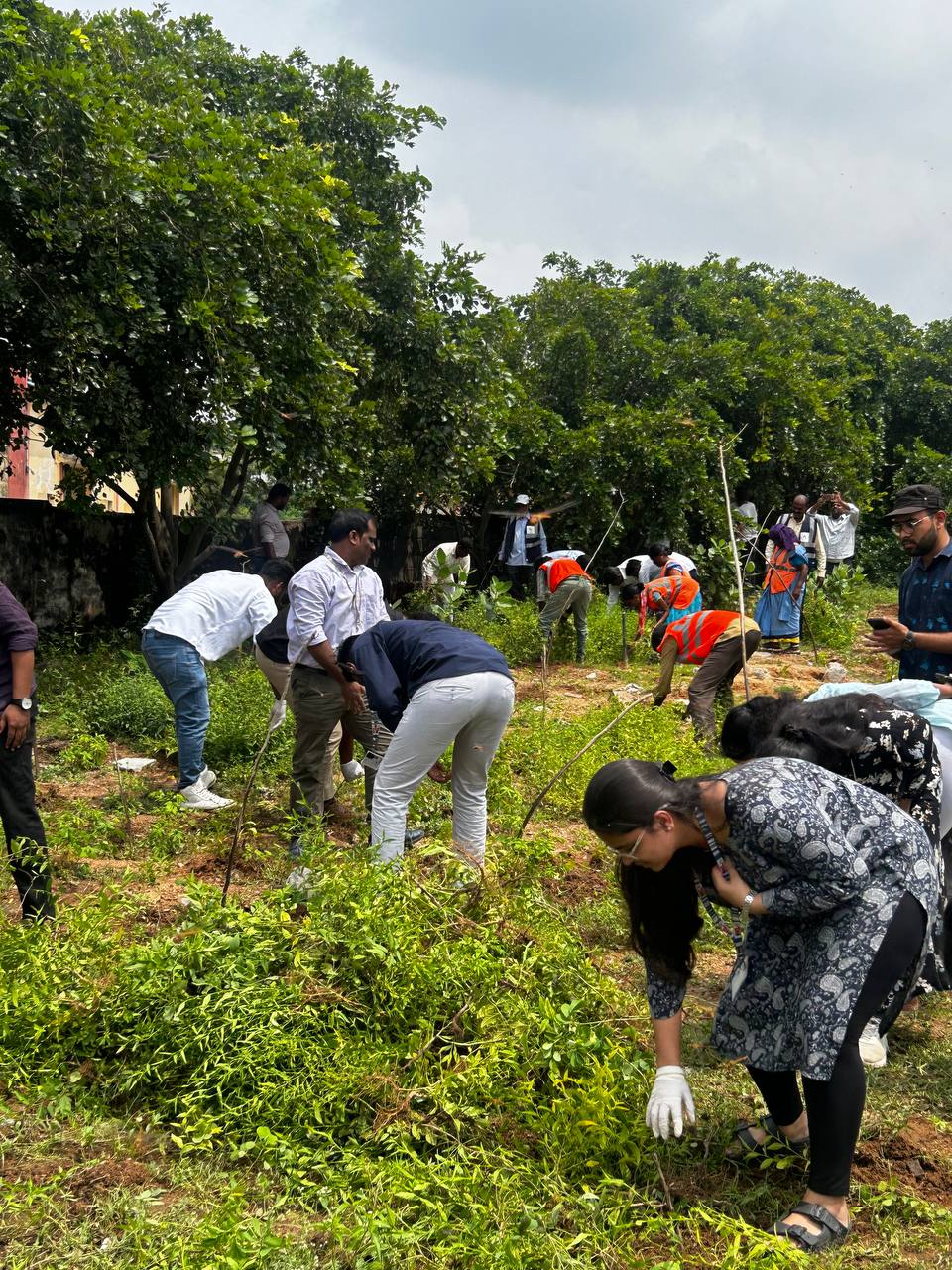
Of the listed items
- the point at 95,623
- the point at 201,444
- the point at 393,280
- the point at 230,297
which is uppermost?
the point at 393,280

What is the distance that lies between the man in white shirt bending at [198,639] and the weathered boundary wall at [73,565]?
3.97m

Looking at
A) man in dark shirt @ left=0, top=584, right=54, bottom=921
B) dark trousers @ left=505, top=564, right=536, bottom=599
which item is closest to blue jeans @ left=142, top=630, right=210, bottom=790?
man in dark shirt @ left=0, top=584, right=54, bottom=921

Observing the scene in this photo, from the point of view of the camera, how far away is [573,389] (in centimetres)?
1593

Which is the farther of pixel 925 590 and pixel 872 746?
pixel 925 590

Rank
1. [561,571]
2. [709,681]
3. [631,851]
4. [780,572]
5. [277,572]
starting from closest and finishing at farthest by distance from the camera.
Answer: [631,851]
[277,572]
[709,681]
[561,571]
[780,572]

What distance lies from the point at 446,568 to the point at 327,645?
6.62m

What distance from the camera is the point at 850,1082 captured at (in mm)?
2348

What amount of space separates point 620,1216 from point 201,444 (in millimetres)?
6749

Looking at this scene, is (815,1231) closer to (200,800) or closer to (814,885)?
(814,885)

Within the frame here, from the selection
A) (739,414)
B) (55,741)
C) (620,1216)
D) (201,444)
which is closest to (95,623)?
(201,444)

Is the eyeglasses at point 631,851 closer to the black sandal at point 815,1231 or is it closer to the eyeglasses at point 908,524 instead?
the black sandal at point 815,1231

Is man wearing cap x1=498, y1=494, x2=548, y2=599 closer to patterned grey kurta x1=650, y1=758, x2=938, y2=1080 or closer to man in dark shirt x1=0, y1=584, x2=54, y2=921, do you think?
man in dark shirt x1=0, y1=584, x2=54, y2=921

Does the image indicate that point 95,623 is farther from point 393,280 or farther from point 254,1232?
point 254,1232

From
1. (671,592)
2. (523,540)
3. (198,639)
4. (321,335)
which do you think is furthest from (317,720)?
(523,540)
